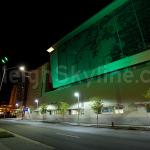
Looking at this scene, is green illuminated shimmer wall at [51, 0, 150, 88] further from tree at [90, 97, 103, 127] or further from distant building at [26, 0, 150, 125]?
tree at [90, 97, 103, 127]

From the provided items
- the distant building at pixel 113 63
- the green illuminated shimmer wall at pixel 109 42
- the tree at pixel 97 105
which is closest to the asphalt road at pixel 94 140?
the distant building at pixel 113 63

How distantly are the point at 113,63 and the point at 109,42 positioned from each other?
473cm

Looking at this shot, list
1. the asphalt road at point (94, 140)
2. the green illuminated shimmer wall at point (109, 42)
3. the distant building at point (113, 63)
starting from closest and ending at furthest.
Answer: the asphalt road at point (94, 140), the distant building at point (113, 63), the green illuminated shimmer wall at point (109, 42)

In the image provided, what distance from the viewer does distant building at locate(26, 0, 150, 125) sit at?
38688 millimetres

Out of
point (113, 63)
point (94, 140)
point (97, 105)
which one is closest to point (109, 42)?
point (113, 63)

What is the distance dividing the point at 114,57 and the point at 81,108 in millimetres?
13251

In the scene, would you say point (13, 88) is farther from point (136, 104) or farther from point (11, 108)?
point (136, 104)

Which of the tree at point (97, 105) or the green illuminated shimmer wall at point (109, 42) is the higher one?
the green illuminated shimmer wall at point (109, 42)

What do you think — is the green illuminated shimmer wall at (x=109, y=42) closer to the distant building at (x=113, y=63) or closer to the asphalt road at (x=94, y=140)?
the distant building at (x=113, y=63)

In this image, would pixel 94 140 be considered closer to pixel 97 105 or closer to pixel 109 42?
pixel 97 105

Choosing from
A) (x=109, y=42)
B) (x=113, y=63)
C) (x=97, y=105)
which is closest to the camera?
(x=97, y=105)

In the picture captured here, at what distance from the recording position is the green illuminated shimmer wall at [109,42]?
42281 millimetres

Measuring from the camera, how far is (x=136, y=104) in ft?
124

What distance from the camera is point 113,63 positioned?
47562mm
